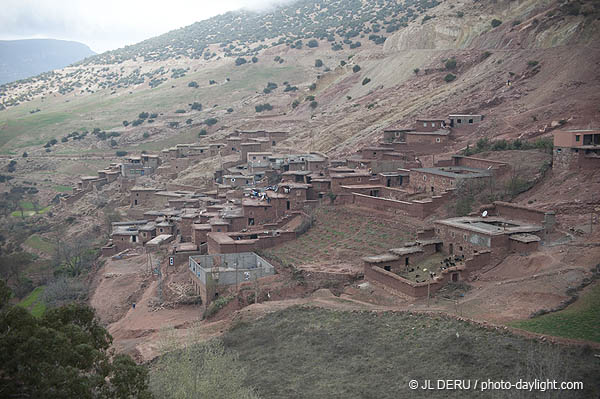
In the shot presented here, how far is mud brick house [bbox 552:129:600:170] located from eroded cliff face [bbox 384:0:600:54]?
1449 centimetres

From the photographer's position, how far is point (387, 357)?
16.3 metres

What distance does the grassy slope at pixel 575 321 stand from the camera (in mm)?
15008

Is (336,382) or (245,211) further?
(245,211)

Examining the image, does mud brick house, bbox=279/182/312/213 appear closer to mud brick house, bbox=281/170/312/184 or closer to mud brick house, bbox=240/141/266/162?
mud brick house, bbox=281/170/312/184

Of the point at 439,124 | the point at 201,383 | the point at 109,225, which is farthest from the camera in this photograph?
the point at 109,225

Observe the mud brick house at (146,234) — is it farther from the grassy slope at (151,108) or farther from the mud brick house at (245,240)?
the grassy slope at (151,108)

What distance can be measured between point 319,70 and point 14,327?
7227cm

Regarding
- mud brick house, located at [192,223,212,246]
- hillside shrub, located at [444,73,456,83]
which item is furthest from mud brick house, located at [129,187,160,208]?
hillside shrub, located at [444,73,456,83]

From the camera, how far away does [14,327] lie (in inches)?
469

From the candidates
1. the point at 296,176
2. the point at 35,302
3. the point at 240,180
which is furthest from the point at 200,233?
the point at 35,302

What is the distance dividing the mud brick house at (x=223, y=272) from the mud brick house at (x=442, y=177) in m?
8.41

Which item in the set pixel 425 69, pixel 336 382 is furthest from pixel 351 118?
pixel 336 382

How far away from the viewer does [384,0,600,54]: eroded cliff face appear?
40625mm

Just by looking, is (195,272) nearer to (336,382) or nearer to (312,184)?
(312,184)
